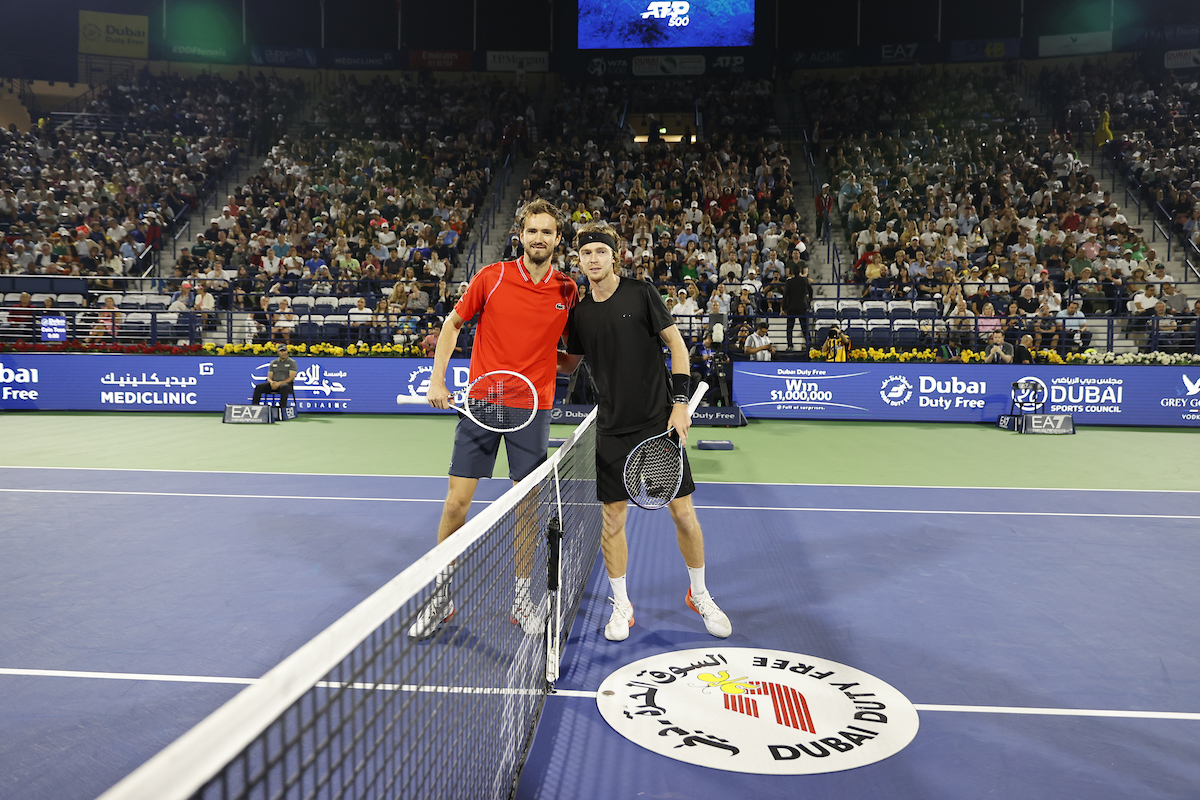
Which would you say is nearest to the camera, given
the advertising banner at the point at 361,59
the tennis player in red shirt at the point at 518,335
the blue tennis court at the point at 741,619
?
the blue tennis court at the point at 741,619

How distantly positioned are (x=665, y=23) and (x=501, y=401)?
2958cm

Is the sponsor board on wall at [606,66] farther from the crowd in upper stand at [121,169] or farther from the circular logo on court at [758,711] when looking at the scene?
the circular logo on court at [758,711]

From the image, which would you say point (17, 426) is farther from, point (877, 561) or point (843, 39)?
point (843, 39)

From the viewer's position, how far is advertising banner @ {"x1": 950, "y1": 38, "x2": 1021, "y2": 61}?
95.9 ft

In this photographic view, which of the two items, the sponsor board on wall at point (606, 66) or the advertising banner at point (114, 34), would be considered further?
the advertising banner at point (114, 34)

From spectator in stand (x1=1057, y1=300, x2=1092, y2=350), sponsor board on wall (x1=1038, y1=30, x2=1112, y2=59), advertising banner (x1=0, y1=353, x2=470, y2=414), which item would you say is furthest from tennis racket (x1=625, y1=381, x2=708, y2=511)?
sponsor board on wall (x1=1038, y1=30, x2=1112, y2=59)

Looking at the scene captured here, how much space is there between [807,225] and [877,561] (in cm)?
1968

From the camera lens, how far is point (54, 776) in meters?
2.87

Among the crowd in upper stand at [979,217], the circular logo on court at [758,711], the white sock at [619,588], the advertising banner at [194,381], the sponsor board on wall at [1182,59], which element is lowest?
the circular logo on court at [758,711]

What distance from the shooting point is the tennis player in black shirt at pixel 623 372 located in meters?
4.09

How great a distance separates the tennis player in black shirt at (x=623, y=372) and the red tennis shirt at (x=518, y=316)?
17 cm

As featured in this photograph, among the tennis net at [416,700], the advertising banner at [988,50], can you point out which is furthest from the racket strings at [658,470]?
the advertising banner at [988,50]

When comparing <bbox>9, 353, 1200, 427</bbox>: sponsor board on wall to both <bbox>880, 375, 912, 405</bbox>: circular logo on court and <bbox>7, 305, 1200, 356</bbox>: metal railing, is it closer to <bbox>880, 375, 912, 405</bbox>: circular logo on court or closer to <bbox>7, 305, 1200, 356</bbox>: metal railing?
<bbox>880, 375, 912, 405</bbox>: circular logo on court

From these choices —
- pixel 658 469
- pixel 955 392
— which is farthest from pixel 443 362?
pixel 955 392
